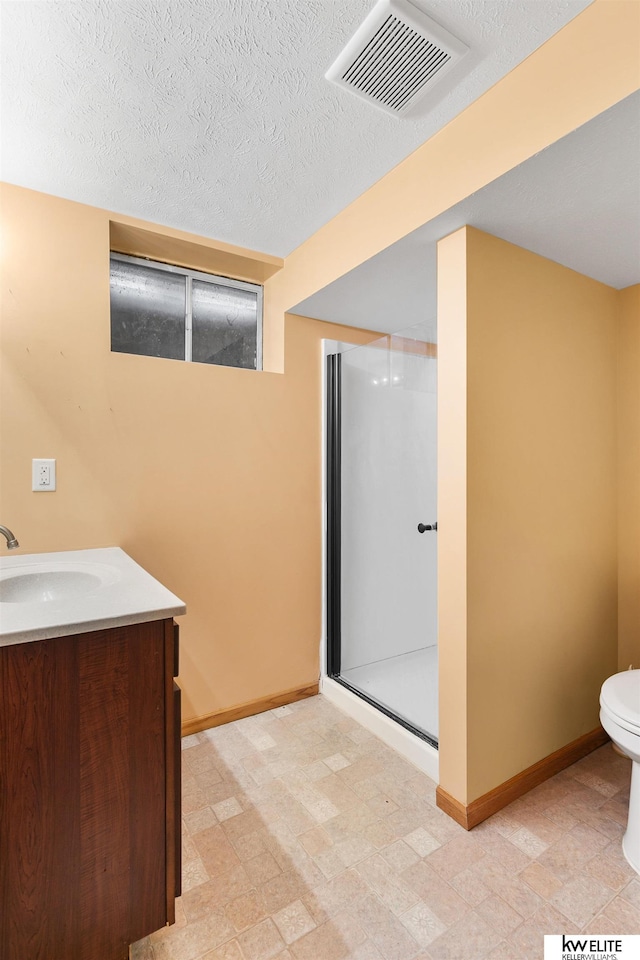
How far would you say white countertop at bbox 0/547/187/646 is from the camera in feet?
3.21

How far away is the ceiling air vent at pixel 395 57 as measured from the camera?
115 centimetres

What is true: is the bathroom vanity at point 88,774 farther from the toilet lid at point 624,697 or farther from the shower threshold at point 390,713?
the toilet lid at point 624,697

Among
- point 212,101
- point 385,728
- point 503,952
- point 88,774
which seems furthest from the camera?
point 385,728

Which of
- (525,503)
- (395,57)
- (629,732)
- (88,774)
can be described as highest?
(395,57)

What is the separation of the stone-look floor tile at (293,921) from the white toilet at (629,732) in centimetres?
100

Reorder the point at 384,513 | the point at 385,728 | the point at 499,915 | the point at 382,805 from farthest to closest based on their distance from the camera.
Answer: the point at 384,513 → the point at 385,728 → the point at 382,805 → the point at 499,915

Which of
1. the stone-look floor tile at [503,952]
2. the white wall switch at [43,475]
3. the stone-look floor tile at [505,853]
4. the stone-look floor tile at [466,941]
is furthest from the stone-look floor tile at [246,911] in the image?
the white wall switch at [43,475]

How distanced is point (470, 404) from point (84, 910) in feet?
5.54

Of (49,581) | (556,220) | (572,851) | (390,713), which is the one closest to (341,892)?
(572,851)

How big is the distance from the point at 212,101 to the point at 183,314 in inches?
42.1

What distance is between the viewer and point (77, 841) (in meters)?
1.04

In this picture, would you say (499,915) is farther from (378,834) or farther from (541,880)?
(378,834)

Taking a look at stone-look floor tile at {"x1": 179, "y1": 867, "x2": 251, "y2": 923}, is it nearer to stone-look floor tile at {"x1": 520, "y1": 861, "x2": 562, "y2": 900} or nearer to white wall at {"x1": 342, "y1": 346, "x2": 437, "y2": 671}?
stone-look floor tile at {"x1": 520, "y1": 861, "x2": 562, "y2": 900}

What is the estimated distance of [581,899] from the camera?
1355mm
